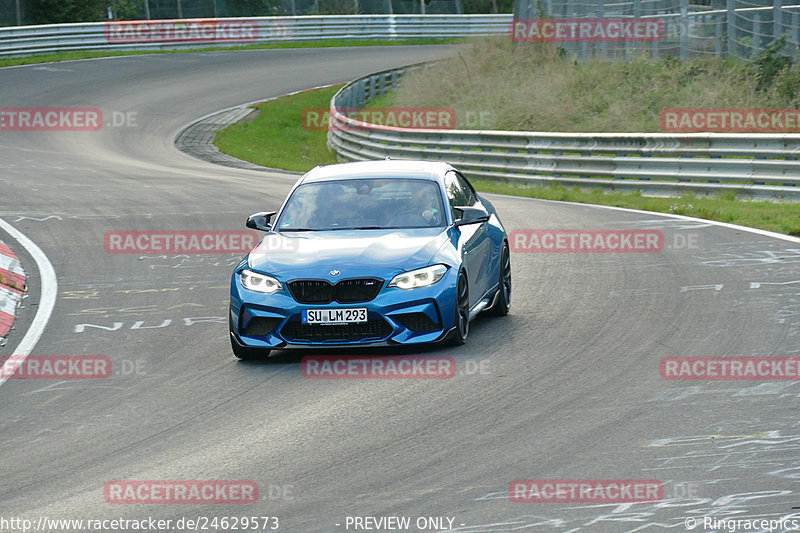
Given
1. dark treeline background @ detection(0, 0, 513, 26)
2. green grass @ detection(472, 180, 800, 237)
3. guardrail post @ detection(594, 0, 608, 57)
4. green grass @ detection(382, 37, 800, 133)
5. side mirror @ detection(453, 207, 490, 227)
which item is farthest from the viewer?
dark treeline background @ detection(0, 0, 513, 26)

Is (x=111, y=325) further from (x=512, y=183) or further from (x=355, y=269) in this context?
(x=512, y=183)

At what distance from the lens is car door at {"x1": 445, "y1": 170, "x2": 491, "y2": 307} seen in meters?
10.2

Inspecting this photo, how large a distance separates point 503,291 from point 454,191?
107 cm

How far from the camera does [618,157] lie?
73.7 feet

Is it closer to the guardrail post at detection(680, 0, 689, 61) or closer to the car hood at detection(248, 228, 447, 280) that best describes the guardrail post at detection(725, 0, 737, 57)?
the guardrail post at detection(680, 0, 689, 61)

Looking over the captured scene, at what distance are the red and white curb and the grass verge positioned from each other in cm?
986

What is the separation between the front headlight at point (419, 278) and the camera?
30.8 feet

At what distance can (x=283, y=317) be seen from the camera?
9.33 meters

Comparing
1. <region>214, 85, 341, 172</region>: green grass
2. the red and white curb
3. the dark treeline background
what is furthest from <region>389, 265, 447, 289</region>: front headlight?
the dark treeline background

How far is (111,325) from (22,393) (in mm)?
2706

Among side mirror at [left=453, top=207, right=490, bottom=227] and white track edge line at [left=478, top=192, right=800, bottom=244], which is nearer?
side mirror at [left=453, top=207, right=490, bottom=227]

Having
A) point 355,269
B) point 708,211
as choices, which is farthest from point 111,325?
point 708,211

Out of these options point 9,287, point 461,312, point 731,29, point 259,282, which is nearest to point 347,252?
point 259,282

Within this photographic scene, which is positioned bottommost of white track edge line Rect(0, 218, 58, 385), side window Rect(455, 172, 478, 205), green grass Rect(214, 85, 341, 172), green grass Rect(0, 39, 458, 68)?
green grass Rect(214, 85, 341, 172)
